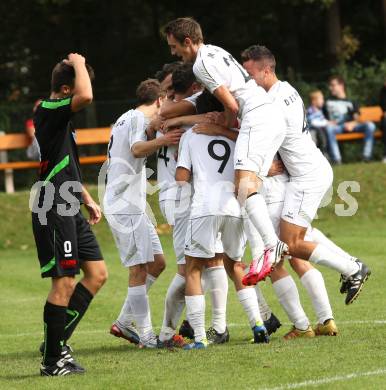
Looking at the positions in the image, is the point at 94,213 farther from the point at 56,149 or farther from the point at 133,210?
the point at 56,149

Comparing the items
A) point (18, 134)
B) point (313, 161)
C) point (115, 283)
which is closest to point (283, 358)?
point (313, 161)

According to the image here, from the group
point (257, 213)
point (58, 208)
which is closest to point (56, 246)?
point (58, 208)

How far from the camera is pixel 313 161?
9.87 metres

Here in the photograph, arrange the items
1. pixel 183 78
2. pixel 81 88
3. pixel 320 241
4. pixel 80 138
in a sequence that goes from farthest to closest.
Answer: pixel 80 138
pixel 320 241
pixel 183 78
pixel 81 88

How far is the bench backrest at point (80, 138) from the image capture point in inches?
907

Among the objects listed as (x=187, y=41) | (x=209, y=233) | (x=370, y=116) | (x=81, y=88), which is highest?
(x=187, y=41)

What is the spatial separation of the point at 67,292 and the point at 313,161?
2.69 m

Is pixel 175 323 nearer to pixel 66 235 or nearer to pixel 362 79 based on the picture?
pixel 66 235

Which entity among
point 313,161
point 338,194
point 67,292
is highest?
point 313,161

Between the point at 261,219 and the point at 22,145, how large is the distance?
14664mm

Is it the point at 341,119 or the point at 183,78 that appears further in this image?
the point at 341,119

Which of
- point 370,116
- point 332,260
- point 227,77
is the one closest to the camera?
point 227,77

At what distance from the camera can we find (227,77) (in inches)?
363

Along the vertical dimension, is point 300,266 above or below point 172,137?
below
